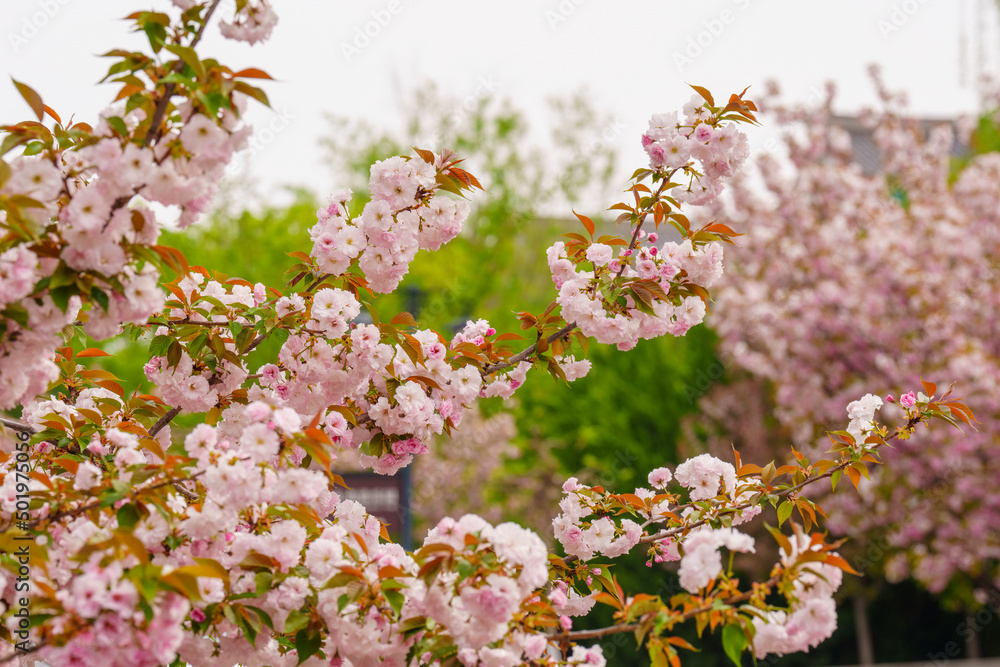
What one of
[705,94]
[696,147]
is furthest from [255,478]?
[705,94]

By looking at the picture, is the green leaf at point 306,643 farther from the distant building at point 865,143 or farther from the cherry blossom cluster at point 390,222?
the distant building at point 865,143

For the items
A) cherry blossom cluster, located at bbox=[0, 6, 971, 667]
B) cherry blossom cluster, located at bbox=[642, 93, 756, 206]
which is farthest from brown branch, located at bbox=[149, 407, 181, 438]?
cherry blossom cluster, located at bbox=[642, 93, 756, 206]

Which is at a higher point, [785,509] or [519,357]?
[519,357]

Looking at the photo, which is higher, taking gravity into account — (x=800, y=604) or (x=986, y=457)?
(x=986, y=457)

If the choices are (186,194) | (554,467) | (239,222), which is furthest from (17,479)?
(239,222)

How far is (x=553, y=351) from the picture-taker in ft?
9.11

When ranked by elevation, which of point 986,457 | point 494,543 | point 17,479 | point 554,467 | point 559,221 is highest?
point 559,221

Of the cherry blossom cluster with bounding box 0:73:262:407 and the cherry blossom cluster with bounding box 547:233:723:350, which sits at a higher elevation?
the cherry blossom cluster with bounding box 547:233:723:350

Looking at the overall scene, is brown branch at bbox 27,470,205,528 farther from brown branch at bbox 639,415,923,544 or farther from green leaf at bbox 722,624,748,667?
brown branch at bbox 639,415,923,544

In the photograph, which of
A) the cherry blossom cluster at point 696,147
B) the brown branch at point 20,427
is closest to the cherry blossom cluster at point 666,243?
the cherry blossom cluster at point 696,147

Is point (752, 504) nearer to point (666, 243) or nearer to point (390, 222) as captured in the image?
point (666, 243)

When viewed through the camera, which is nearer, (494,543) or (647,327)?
(494,543)

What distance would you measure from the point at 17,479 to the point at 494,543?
46.6 inches

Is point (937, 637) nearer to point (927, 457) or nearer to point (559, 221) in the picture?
point (927, 457)
